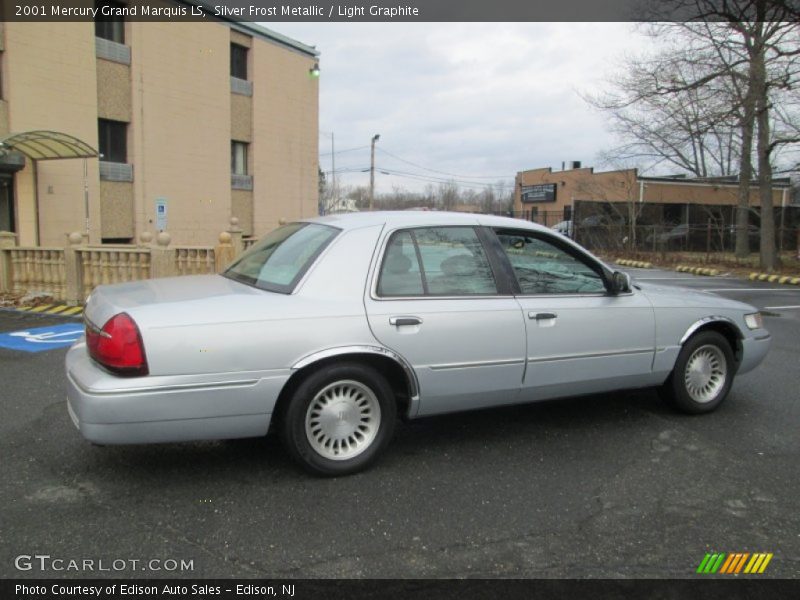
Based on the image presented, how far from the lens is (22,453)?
13.5ft

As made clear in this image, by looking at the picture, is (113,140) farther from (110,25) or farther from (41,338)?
(41,338)

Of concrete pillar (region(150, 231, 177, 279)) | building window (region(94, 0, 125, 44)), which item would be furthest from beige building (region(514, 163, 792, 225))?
concrete pillar (region(150, 231, 177, 279))

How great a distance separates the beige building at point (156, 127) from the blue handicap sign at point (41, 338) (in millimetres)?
6330

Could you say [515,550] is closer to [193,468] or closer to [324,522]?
[324,522]

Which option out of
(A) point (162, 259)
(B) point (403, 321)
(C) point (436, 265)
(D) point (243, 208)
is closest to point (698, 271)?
(D) point (243, 208)

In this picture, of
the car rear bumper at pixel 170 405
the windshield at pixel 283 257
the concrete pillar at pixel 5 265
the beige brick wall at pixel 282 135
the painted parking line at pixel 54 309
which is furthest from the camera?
the beige brick wall at pixel 282 135

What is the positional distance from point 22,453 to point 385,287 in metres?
2.58

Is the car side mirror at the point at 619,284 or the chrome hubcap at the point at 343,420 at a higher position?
the car side mirror at the point at 619,284

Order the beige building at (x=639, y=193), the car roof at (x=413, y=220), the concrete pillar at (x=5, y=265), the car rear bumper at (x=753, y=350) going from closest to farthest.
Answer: the car roof at (x=413, y=220)
the car rear bumper at (x=753, y=350)
the concrete pillar at (x=5, y=265)
the beige building at (x=639, y=193)

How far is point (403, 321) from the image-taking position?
384 centimetres

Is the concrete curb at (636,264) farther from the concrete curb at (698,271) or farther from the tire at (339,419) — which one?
the tire at (339,419)

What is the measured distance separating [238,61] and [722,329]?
2047 cm

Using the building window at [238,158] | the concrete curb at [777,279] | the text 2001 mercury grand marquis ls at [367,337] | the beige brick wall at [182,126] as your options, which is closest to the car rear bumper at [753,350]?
the text 2001 mercury grand marquis ls at [367,337]

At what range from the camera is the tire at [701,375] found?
4.93 metres
